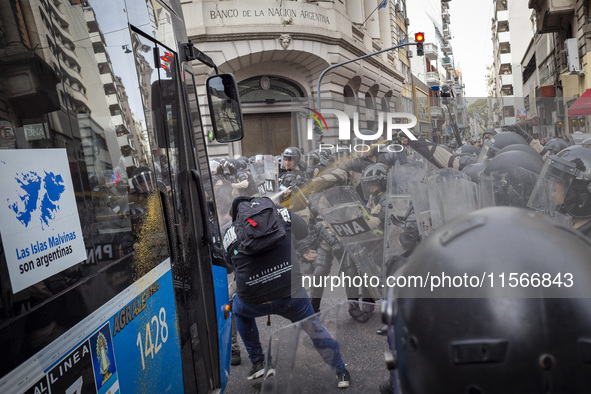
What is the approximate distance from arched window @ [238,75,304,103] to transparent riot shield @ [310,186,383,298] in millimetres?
15187

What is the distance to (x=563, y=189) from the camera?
120 inches

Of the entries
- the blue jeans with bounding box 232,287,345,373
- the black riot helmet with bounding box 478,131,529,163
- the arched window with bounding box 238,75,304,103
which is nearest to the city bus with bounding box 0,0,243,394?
the blue jeans with bounding box 232,287,345,373

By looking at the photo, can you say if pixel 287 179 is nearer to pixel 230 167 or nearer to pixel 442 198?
pixel 230 167

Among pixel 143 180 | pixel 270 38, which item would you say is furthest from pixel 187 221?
pixel 270 38

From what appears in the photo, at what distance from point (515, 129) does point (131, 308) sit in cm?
555

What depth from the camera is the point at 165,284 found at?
2533 millimetres

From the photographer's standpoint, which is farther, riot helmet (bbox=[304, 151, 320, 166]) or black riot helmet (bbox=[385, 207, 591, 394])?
riot helmet (bbox=[304, 151, 320, 166])

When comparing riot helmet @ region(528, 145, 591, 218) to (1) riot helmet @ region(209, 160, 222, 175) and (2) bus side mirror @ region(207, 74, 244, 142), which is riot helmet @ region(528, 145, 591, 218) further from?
(1) riot helmet @ region(209, 160, 222, 175)

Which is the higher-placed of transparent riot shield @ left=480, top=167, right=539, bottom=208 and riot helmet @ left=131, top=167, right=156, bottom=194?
riot helmet @ left=131, top=167, right=156, bottom=194

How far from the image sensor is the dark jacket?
3.66 m

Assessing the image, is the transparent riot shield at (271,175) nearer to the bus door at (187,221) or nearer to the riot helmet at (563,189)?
the bus door at (187,221)

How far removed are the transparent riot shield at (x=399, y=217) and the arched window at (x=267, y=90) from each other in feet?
49.7

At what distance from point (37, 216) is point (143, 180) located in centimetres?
85

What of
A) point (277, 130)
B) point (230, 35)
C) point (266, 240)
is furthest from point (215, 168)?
point (277, 130)
